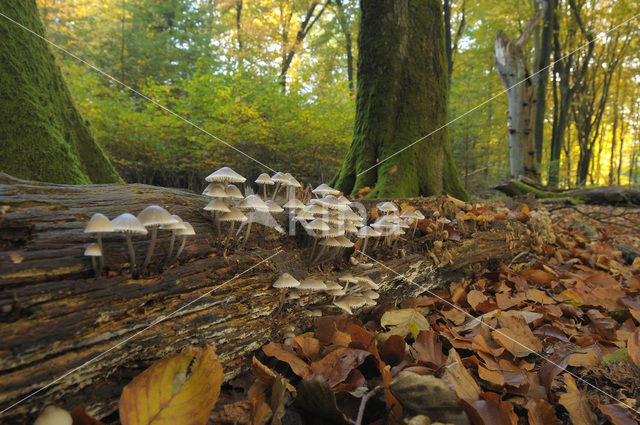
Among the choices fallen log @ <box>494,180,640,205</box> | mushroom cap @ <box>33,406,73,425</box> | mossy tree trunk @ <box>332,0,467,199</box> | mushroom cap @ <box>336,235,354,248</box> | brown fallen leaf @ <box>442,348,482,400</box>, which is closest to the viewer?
mushroom cap @ <box>33,406,73,425</box>

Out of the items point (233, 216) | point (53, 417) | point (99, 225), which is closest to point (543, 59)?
point (233, 216)

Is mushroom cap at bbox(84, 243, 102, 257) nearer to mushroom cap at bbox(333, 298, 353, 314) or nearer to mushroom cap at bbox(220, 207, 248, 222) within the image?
mushroom cap at bbox(220, 207, 248, 222)

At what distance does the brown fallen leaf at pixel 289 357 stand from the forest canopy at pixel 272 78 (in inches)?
229

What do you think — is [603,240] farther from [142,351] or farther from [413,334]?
[142,351]

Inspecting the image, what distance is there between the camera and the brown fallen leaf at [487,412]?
121cm

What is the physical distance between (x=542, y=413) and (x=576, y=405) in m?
0.18

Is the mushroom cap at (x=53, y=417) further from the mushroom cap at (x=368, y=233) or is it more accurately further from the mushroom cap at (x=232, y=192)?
the mushroom cap at (x=368, y=233)

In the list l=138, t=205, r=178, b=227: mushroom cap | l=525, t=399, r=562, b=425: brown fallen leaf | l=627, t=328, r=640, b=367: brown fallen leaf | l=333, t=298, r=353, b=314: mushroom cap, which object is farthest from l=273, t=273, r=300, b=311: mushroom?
l=627, t=328, r=640, b=367: brown fallen leaf

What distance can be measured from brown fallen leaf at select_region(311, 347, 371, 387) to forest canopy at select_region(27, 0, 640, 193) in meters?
5.61

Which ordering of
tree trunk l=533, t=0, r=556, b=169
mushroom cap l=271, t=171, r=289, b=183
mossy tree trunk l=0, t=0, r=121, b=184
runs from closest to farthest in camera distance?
mushroom cap l=271, t=171, r=289, b=183 < mossy tree trunk l=0, t=0, r=121, b=184 < tree trunk l=533, t=0, r=556, b=169

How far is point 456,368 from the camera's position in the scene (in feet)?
4.77

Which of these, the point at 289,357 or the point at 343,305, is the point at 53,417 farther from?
the point at 343,305

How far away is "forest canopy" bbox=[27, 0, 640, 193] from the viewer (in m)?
7.57

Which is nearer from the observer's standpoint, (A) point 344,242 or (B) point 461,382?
(B) point 461,382
